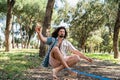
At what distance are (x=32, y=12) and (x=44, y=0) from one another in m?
3.81

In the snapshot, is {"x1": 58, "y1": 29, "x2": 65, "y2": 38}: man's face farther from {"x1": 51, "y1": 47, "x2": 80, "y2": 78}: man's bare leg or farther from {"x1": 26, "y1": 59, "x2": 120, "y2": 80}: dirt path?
{"x1": 26, "y1": 59, "x2": 120, "y2": 80}: dirt path

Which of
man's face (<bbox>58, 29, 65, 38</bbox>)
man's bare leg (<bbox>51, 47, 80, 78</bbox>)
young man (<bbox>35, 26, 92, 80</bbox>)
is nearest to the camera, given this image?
man's bare leg (<bbox>51, 47, 80, 78</bbox>)

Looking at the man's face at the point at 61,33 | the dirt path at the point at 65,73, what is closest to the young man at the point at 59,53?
the man's face at the point at 61,33

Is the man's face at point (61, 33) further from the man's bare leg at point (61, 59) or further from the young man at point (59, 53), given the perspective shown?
the man's bare leg at point (61, 59)

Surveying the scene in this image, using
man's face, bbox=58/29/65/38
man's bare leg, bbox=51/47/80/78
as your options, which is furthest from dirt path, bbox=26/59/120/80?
man's face, bbox=58/29/65/38

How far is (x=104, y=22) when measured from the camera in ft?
188

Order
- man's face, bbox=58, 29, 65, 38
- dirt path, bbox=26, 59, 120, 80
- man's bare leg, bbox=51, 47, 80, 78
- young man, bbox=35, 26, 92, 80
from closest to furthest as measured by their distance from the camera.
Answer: man's bare leg, bbox=51, 47, 80, 78
young man, bbox=35, 26, 92, 80
man's face, bbox=58, 29, 65, 38
dirt path, bbox=26, 59, 120, 80

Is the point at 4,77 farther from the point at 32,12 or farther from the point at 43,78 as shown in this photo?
the point at 32,12

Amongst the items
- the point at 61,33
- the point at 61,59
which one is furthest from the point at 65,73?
the point at 61,59

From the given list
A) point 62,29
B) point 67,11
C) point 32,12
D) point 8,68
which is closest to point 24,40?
point 67,11

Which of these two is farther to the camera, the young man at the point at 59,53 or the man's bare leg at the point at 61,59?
the young man at the point at 59,53

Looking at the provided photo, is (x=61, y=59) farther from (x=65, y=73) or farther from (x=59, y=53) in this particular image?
(x=65, y=73)

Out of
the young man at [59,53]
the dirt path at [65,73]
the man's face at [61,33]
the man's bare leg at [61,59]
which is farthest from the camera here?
the dirt path at [65,73]

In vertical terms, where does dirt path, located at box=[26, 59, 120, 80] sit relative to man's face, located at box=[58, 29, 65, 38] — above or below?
below
